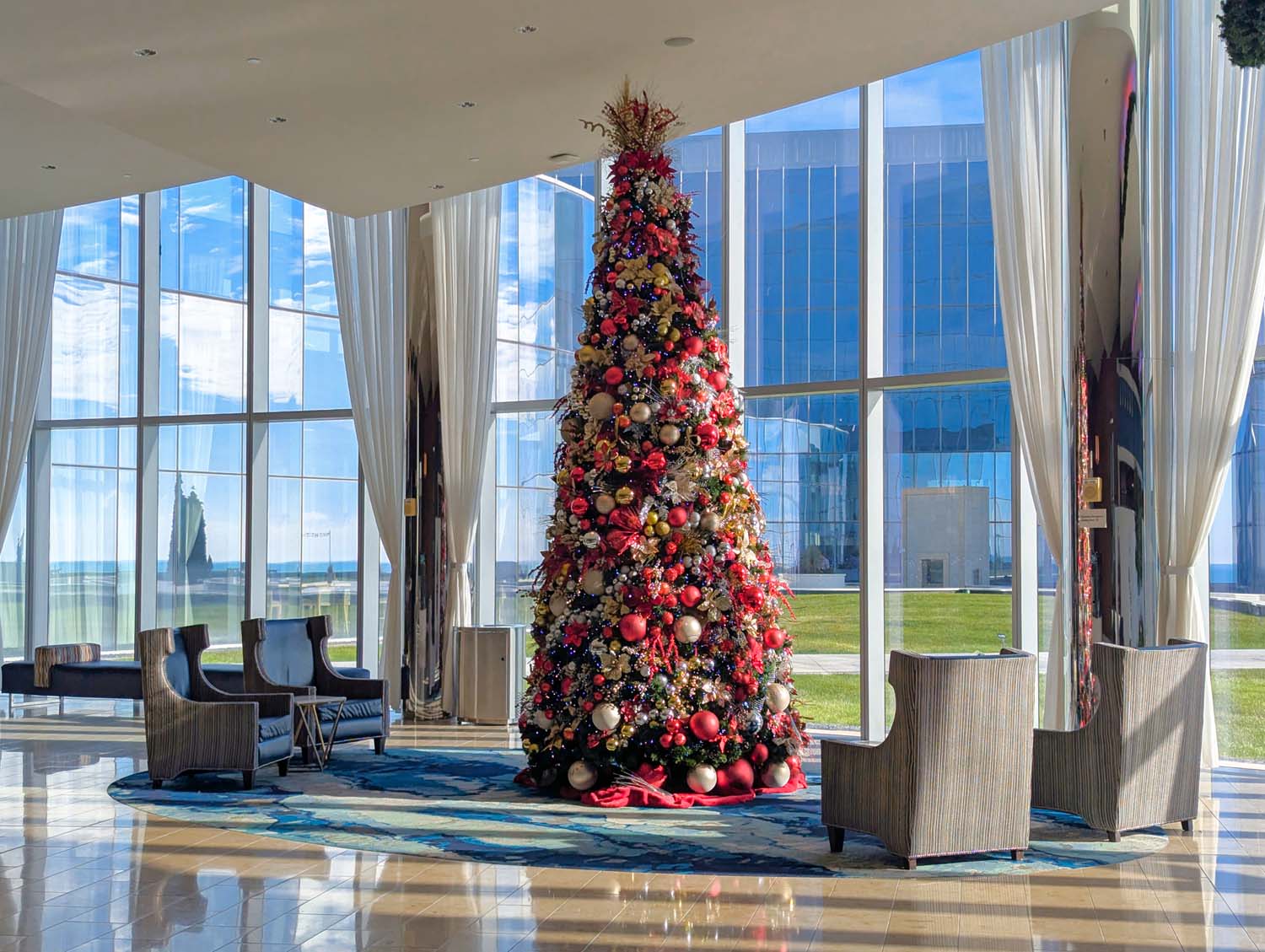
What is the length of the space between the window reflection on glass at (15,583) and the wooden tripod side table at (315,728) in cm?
715

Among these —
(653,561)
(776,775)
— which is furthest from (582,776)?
(653,561)

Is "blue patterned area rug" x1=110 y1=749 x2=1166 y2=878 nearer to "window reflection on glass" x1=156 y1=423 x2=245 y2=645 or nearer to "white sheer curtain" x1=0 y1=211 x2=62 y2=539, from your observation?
"window reflection on glass" x1=156 y1=423 x2=245 y2=645

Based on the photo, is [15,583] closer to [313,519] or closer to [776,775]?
[313,519]

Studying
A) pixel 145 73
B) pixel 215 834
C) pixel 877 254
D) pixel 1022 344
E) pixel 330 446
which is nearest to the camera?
pixel 215 834

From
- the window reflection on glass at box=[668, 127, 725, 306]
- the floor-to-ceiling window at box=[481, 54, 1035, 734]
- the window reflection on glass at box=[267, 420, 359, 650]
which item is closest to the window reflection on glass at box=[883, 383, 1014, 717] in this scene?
the floor-to-ceiling window at box=[481, 54, 1035, 734]

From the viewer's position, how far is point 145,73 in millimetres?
7195

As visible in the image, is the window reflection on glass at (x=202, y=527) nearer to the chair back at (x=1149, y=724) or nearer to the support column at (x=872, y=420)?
the support column at (x=872, y=420)

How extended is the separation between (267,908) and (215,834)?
1.55 m

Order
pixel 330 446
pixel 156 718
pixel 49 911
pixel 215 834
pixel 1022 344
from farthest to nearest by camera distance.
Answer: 1. pixel 330 446
2. pixel 1022 344
3. pixel 156 718
4. pixel 215 834
5. pixel 49 911

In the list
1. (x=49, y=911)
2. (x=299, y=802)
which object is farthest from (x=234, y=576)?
(x=49, y=911)

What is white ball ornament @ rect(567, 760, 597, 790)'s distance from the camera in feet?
24.5

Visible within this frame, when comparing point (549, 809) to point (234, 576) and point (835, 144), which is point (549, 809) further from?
point (234, 576)

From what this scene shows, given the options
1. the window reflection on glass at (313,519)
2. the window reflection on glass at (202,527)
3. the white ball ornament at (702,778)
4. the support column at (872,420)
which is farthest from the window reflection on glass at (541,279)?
the white ball ornament at (702,778)

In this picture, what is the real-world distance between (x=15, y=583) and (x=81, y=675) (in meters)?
4.33
